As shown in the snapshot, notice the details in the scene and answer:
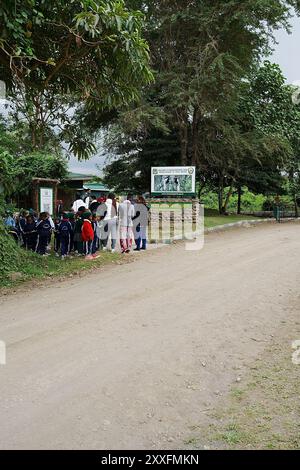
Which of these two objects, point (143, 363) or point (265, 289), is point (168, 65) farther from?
point (143, 363)

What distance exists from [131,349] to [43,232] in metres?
7.75

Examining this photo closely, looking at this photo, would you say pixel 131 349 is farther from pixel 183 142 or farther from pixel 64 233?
pixel 183 142

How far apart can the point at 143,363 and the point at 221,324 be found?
195 cm

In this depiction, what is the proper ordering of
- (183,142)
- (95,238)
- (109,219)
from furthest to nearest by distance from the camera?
(183,142) → (109,219) → (95,238)

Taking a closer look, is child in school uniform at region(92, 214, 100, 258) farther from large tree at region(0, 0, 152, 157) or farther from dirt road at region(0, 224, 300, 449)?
large tree at region(0, 0, 152, 157)

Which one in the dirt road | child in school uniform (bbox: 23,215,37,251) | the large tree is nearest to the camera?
the dirt road

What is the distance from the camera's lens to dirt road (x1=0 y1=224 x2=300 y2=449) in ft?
14.0

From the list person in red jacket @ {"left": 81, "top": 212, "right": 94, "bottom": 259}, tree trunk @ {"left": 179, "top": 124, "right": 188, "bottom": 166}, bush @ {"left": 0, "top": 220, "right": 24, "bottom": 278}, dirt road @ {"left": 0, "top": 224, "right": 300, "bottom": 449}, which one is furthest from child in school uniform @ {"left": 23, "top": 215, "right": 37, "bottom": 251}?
tree trunk @ {"left": 179, "top": 124, "right": 188, "bottom": 166}

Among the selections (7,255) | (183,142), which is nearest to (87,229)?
(7,255)

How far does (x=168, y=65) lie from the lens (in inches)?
948

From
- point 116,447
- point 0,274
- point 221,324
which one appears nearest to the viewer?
point 116,447

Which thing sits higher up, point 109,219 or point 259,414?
point 109,219

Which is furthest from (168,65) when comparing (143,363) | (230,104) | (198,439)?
(198,439)

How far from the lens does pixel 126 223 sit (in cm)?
1433
